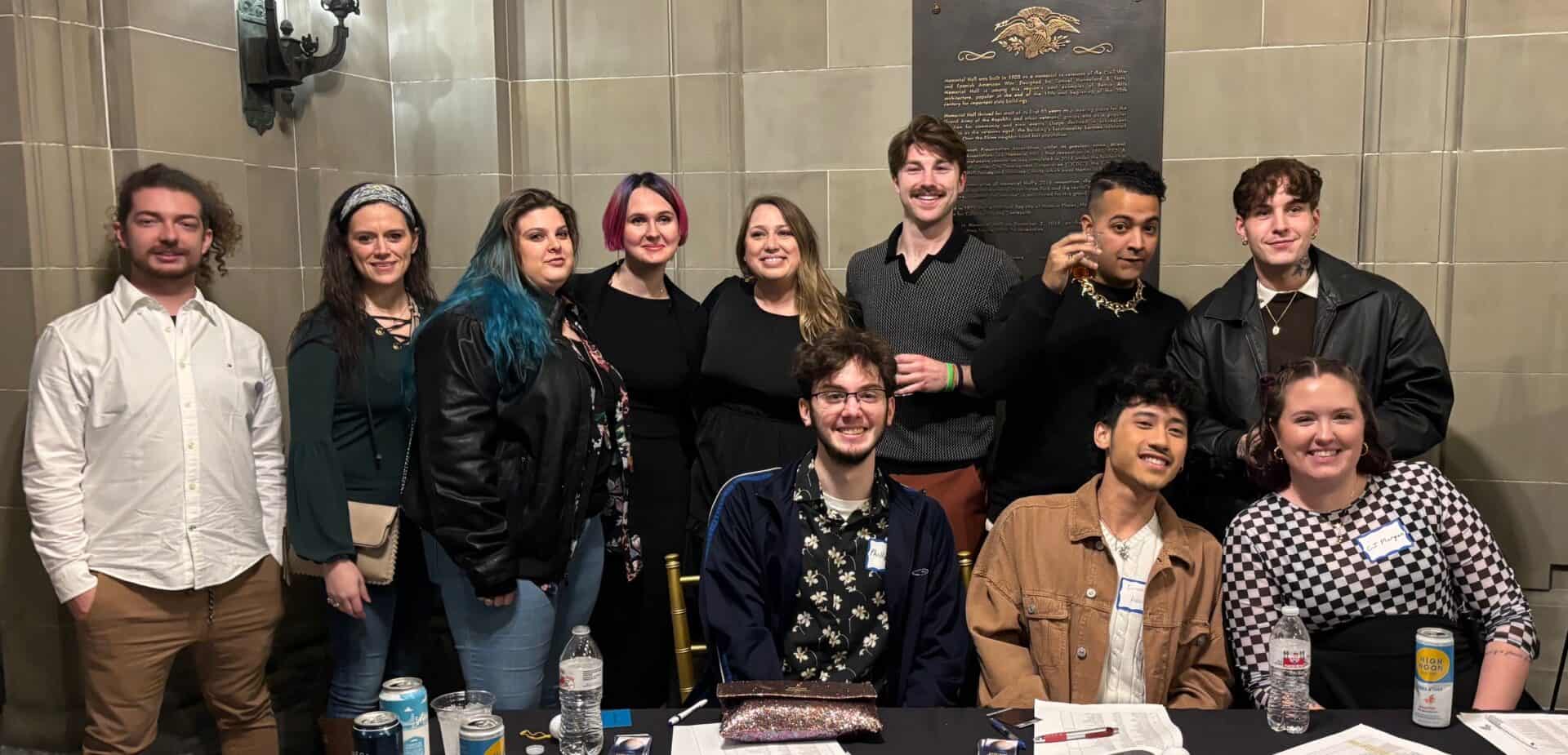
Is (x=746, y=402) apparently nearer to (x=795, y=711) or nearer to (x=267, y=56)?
(x=795, y=711)

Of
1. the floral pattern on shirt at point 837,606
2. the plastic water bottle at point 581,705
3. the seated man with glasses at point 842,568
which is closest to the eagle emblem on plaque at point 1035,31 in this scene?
the seated man with glasses at point 842,568

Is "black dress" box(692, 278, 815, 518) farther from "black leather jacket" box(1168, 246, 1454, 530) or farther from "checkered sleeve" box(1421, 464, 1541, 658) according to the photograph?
"checkered sleeve" box(1421, 464, 1541, 658)

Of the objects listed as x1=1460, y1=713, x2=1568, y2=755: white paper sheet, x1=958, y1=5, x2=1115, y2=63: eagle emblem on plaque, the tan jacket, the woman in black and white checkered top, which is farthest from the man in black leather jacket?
x1=958, y1=5, x2=1115, y2=63: eagle emblem on plaque

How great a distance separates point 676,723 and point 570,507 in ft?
2.70

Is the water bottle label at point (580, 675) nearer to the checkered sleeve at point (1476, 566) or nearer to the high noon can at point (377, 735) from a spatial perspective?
the high noon can at point (377, 735)

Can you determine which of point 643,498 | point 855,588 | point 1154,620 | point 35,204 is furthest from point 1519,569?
point 35,204

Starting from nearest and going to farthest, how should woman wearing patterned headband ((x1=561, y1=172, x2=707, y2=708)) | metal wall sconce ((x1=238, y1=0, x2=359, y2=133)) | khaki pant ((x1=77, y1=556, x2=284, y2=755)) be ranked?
khaki pant ((x1=77, y1=556, x2=284, y2=755)) → woman wearing patterned headband ((x1=561, y1=172, x2=707, y2=708)) → metal wall sconce ((x1=238, y1=0, x2=359, y2=133))

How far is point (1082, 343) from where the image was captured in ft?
9.82

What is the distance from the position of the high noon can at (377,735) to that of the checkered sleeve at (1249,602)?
1680mm

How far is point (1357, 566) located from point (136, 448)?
281 centimetres

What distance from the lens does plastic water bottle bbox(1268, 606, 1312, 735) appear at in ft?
6.41

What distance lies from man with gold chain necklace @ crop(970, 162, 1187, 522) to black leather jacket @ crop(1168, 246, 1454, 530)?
165 millimetres

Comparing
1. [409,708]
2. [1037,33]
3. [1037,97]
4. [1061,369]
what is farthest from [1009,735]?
[1037,33]

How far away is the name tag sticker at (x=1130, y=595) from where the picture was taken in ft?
8.00
